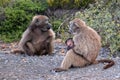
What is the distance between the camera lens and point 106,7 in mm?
13711

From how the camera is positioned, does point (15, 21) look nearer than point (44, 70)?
No

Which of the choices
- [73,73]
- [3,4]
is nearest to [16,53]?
[73,73]

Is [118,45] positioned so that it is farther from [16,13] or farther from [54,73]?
[16,13]

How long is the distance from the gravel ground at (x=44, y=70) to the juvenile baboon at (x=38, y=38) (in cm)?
70

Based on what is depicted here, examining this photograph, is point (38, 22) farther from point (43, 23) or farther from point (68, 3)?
point (68, 3)

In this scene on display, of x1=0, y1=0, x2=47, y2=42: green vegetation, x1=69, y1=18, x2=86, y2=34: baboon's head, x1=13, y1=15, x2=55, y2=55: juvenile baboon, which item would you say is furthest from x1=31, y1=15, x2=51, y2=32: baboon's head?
x1=0, y1=0, x2=47, y2=42: green vegetation

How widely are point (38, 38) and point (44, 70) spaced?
2.26 m

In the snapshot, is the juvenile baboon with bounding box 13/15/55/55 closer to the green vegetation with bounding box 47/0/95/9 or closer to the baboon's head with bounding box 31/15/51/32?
the baboon's head with bounding box 31/15/51/32

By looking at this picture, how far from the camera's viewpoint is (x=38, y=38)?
11883mm

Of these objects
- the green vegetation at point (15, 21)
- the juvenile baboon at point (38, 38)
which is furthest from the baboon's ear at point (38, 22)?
the green vegetation at point (15, 21)

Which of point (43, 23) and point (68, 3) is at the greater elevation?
point (43, 23)

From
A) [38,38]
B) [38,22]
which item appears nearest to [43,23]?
[38,22]

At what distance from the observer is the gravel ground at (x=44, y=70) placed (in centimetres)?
896

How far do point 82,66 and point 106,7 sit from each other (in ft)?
14.4
